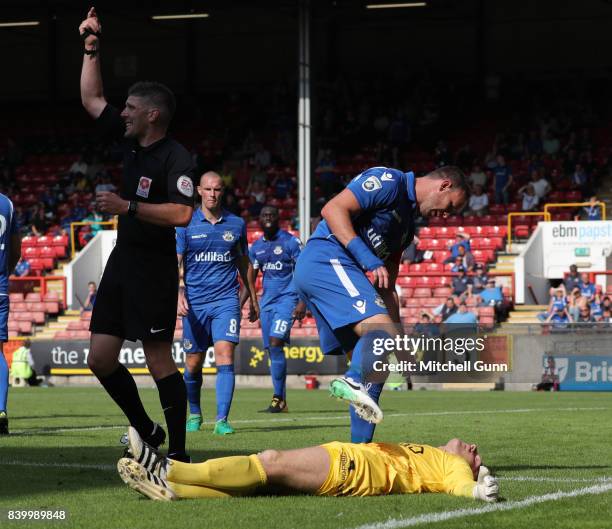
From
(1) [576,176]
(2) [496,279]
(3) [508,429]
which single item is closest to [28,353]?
(2) [496,279]

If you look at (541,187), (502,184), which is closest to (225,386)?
(541,187)

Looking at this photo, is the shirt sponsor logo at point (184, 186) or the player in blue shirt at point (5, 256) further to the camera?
the player in blue shirt at point (5, 256)

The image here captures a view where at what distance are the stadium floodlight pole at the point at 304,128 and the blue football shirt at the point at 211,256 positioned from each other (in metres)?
→ 16.9

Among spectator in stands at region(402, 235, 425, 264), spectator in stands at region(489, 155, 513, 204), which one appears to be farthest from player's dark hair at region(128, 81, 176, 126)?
spectator in stands at region(489, 155, 513, 204)

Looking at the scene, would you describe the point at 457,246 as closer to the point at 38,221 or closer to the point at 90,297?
the point at 90,297

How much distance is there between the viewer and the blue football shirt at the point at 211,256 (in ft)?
38.4

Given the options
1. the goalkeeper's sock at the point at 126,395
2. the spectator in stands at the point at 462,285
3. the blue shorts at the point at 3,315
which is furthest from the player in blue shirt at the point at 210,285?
the spectator in stands at the point at 462,285

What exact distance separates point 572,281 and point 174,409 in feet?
67.1

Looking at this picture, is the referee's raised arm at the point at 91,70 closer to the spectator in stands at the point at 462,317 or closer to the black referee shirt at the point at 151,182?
the black referee shirt at the point at 151,182

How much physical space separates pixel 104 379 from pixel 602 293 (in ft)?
66.6

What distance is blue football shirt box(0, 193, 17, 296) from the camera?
10406mm

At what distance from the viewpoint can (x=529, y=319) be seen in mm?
27203

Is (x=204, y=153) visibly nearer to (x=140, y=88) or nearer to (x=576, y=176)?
(x=576, y=176)

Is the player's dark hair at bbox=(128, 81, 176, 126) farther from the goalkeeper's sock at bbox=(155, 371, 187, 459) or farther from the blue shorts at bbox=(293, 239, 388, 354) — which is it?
the goalkeeper's sock at bbox=(155, 371, 187, 459)
